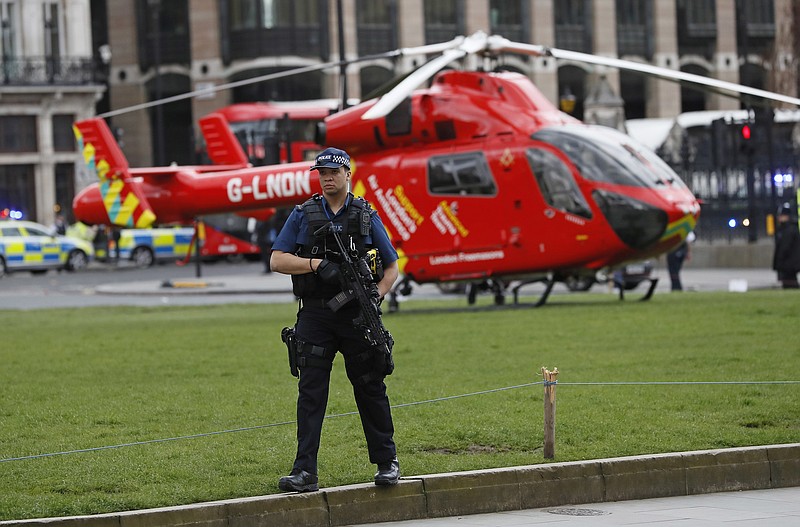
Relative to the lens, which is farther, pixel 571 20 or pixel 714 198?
pixel 571 20

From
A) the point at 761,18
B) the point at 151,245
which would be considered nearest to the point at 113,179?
the point at 151,245

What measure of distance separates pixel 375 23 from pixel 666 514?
66.1 m

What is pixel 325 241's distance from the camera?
947cm

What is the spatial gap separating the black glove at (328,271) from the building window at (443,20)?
66.2 metres

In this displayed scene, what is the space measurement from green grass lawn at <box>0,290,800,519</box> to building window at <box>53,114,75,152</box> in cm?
4766

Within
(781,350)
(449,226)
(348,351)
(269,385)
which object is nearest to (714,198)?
(449,226)

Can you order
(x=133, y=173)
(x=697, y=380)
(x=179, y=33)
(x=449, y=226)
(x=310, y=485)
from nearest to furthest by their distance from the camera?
1. (x=310, y=485)
2. (x=697, y=380)
3. (x=449, y=226)
4. (x=133, y=173)
5. (x=179, y=33)

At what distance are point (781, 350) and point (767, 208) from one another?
78.0 feet

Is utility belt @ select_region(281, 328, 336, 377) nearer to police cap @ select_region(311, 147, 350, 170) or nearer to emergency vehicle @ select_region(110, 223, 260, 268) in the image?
police cap @ select_region(311, 147, 350, 170)

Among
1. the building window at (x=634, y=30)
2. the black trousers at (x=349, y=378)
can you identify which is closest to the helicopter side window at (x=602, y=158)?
the black trousers at (x=349, y=378)

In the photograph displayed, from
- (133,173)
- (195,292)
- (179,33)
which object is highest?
(179,33)

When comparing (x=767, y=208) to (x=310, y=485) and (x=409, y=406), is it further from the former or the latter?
(x=310, y=485)

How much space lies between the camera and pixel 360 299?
9320mm

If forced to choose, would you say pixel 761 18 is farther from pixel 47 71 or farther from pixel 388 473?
pixel 388 473
